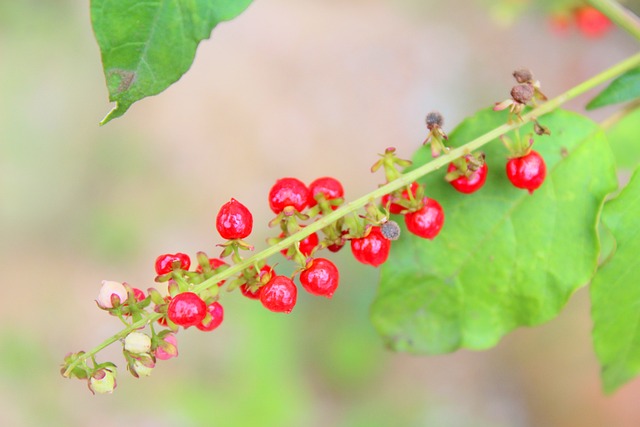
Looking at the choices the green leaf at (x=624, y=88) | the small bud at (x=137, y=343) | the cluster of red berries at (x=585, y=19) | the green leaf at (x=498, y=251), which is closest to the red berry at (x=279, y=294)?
the small bud at (x=137, y=343)

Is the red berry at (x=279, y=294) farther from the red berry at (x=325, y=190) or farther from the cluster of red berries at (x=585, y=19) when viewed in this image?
the cluster of red berries at (x=585, y=19)

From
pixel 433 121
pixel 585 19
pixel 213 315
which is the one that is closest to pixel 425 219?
pixel 433 121

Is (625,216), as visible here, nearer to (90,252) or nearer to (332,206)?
(332,206)

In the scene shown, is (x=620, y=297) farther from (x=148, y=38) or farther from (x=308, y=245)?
(x=148, y=38)

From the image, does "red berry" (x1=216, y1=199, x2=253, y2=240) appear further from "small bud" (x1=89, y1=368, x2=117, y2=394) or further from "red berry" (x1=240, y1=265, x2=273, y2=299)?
"small bud" (x1=89, y1=368, x2=117, y2=394)

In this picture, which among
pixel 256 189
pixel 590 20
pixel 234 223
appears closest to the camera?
pixel 234 223

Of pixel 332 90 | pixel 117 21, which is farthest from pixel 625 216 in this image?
pixel 332 90

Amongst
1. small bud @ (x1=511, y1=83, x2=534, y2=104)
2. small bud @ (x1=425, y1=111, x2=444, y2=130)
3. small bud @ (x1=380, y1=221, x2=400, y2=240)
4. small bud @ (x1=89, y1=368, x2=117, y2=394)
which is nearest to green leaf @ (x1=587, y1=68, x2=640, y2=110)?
small bud @ (x1=511, y1=83, x2=534, y2=104)
